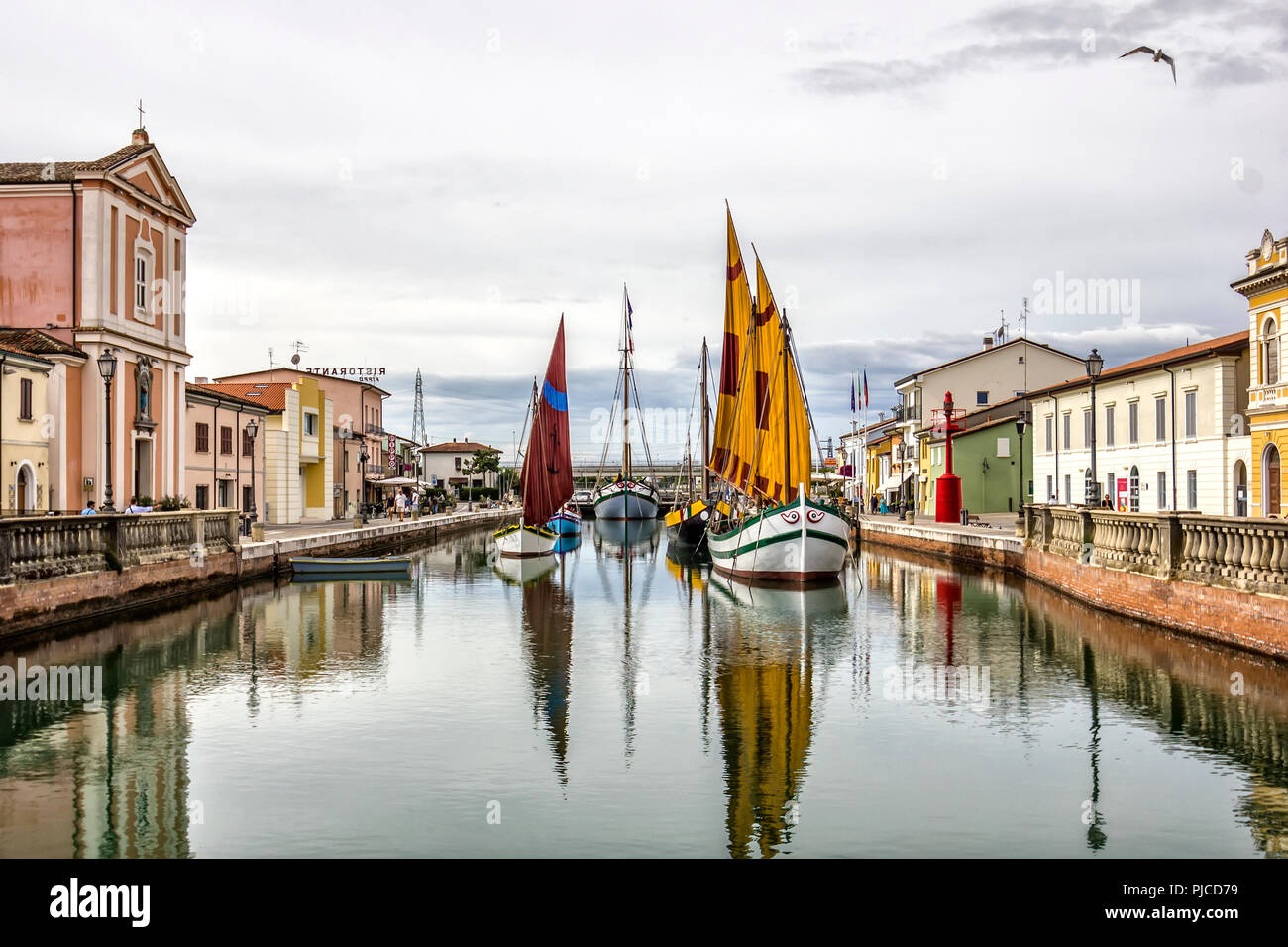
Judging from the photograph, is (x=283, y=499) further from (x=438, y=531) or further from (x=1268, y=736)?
(x=1268, y=736)

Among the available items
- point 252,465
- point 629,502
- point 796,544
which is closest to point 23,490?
point 252,465

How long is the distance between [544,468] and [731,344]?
1165 centimetres

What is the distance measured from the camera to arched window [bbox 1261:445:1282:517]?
3544 cm

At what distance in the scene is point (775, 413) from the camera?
36938 millimetres

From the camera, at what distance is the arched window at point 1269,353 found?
115ft

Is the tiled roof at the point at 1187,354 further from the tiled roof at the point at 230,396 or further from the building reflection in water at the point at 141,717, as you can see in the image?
the tiled roof at the point at 230,396

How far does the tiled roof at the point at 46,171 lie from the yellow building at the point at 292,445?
2334 cm

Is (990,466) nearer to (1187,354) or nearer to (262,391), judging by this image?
(1187,354)

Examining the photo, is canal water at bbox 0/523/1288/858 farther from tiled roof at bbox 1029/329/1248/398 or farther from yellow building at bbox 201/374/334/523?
yellow building at bbox 201/374/334/523

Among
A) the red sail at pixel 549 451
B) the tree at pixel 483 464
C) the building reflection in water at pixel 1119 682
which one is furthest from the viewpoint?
the tree at pixel 483 464

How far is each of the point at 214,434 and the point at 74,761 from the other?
139 feet

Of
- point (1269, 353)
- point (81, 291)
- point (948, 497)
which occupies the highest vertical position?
point (81, 291)

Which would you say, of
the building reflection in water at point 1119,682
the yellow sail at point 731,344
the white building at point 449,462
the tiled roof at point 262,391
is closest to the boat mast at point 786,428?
the yellow sail at point 731,344

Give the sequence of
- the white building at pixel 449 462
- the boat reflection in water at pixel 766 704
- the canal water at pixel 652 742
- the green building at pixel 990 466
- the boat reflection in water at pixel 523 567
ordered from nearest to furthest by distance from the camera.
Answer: the canal water at pixel 652 742 → the boat reflection in water at pixel 766 704 → the boat reflection in water at pixel 523 567 → the green building at pixel 990 466 → the white building at pixel 449 462
